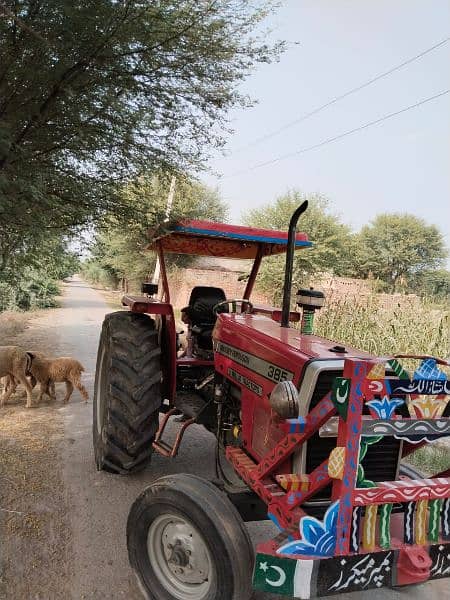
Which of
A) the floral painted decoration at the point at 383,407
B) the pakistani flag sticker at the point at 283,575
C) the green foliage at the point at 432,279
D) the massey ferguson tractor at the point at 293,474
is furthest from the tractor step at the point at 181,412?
the green foliage at the point at 432,279

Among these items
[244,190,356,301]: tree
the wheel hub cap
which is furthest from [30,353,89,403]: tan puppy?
[244,190,356,301]: tree

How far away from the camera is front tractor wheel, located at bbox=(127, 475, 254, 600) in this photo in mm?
2025

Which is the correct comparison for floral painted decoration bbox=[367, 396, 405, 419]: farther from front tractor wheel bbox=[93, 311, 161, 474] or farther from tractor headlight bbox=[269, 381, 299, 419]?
front tractor wheel bbox=[93, 311, 161, 474]

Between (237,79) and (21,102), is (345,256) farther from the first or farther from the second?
(21,102)

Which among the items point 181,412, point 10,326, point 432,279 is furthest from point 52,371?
point 432,279

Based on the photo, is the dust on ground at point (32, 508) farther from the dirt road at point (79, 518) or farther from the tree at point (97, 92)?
the tree at point (97, 92)

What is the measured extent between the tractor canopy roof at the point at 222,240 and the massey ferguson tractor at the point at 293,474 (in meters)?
0.76

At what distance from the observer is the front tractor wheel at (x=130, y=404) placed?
138 inches

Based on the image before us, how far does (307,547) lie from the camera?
1.79 meters

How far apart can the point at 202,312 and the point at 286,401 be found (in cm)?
255

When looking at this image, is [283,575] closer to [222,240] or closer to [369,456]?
[369,456]

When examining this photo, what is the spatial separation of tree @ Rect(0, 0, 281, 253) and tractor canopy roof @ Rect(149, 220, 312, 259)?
0.86 meters

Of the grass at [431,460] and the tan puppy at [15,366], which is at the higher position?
the tan puppy at [15,366]

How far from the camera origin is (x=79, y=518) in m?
3.24
